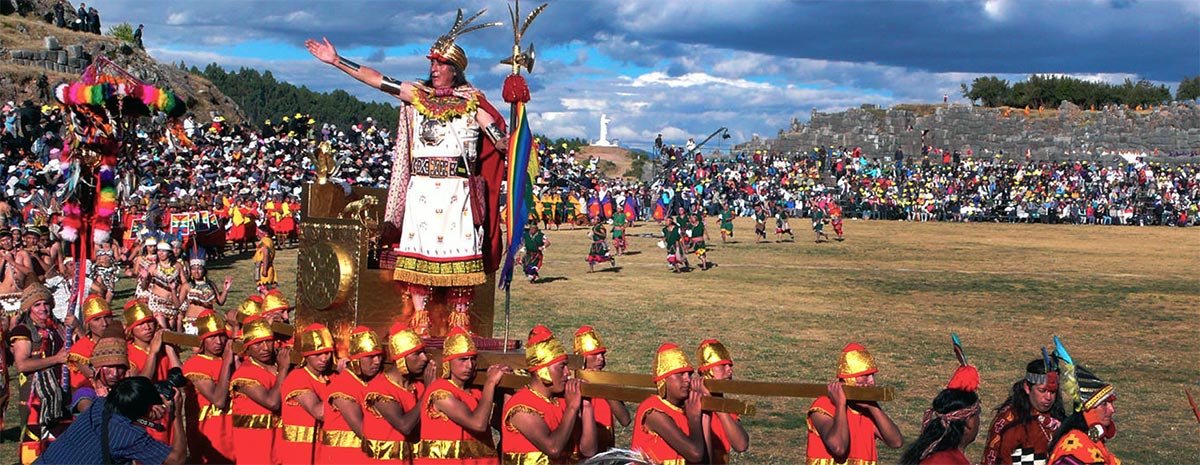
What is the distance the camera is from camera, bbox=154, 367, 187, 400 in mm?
6754

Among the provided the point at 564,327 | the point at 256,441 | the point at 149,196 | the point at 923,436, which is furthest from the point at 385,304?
the point at 149,196

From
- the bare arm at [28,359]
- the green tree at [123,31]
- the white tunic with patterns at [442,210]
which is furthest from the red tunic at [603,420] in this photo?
the green tree at [123,31]

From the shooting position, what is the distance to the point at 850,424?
6.78 m

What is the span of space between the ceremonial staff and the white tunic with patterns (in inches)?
19.8

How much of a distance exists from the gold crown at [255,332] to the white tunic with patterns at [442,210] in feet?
3.67

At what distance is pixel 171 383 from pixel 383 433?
1332 millimetres

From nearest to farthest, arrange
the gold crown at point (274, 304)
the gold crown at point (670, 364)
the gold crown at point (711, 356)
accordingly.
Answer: the gold crown at point (670, 364) < the gold crown at point (711, 356) < the gold crown at point (274, 304)

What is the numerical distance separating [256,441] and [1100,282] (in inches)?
919

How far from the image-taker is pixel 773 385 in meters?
6.13

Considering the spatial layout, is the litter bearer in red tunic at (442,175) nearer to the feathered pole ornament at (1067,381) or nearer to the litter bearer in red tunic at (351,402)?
the litter bearer in red tunic at (351,402)

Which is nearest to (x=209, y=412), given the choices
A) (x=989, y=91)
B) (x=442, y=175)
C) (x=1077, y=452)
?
(x=442, y=175)

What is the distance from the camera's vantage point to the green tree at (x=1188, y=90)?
103 meters

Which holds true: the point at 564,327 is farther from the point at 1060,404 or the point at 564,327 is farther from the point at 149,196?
the point at 149,196

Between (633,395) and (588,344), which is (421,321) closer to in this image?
(588,344)
